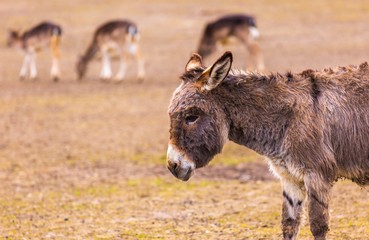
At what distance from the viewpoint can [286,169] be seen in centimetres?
691

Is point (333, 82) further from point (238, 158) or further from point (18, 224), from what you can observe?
point (238, 158)

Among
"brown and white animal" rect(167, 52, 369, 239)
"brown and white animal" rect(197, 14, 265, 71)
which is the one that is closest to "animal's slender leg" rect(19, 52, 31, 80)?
"brown and white animal" rect(197, 14, 265, 71)

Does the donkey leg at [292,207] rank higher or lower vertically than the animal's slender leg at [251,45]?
lower

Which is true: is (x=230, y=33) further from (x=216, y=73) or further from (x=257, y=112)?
(x=216, y=73)

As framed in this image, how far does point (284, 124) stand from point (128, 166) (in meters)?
6.43

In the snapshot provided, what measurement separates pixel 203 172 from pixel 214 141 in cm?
555

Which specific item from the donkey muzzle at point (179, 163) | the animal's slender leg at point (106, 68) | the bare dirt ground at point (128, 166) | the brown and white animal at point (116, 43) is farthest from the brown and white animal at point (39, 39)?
the donkey muzzle at point (179, 163)

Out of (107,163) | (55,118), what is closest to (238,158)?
(107,163)

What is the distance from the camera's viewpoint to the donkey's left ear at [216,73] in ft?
22.0

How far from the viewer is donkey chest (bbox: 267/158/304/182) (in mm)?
6781

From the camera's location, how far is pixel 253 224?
920 cm

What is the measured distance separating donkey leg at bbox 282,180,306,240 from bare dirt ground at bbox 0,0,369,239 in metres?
1.20

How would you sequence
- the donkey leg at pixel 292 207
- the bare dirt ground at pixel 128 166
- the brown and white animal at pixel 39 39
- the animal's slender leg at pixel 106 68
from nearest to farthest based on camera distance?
the donkey leg at pixel 292 207, the bare dirt ground at pixel 128 166, the animal's slender leg at pixel 106 68, the brown and white animal at pixel 39 39

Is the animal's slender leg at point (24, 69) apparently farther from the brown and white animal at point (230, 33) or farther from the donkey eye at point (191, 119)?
the donkey eye at point (191, 119)
